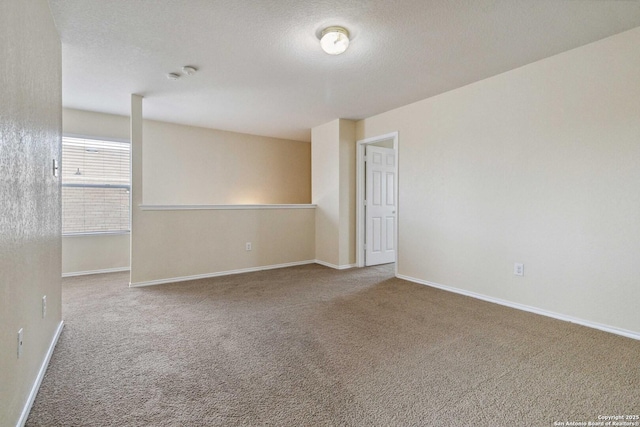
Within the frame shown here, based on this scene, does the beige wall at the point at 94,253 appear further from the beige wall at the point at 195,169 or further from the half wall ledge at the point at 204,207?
the half wall ledge at the point at 204,207

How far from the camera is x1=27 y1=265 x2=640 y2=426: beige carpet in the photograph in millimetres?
1543

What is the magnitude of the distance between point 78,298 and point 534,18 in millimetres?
4928

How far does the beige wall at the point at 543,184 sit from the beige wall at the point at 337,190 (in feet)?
3.99

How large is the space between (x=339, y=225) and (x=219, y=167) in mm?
2486

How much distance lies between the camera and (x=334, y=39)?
2.38m

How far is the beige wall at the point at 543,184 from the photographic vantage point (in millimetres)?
2463

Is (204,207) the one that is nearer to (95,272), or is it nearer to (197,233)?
(197,233)

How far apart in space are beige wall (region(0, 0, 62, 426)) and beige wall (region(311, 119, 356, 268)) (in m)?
3.46

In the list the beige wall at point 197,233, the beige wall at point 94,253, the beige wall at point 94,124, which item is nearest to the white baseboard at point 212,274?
the beige wall at point 197,233

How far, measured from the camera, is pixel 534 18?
223cm

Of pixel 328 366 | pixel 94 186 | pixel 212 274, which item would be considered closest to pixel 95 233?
pixel 94 186

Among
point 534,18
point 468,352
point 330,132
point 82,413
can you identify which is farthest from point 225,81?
point 468,352

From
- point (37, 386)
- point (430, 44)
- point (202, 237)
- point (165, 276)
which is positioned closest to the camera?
point (37, 386)

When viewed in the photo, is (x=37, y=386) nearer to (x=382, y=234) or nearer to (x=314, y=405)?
(x=314, y=405)
